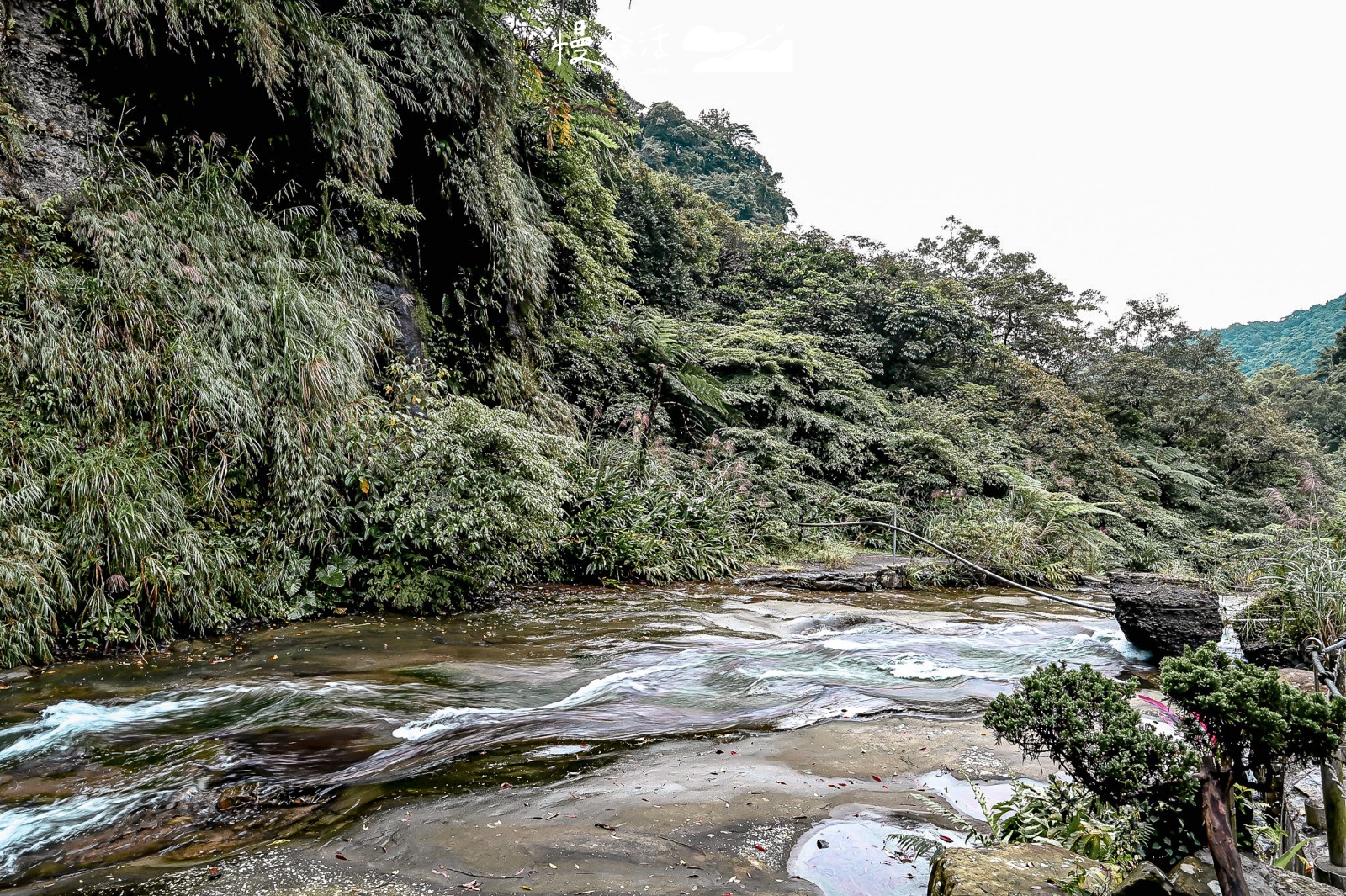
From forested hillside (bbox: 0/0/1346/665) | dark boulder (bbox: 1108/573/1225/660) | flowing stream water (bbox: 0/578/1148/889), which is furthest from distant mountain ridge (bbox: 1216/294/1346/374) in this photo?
flowing stream water (bbox: 0/578/1148/889)

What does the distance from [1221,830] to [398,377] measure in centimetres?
819

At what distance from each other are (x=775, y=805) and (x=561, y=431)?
8.25 metres

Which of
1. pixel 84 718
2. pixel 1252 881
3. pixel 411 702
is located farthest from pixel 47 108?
pixel 1252 881

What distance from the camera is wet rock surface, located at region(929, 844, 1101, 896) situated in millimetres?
1749

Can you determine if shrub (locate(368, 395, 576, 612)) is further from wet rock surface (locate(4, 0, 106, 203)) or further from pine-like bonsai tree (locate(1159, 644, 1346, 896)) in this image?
pine-like bonsai tree (locate(1159, 644, 1346, 896))

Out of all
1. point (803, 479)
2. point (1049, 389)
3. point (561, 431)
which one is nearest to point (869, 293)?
point (1049, 389)

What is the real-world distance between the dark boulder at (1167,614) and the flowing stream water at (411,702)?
0.29 metres

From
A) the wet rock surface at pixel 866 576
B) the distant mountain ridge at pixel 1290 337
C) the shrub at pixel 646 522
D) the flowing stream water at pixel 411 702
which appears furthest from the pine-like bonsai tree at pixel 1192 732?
the distant mountain ridge at pixel 1290 337

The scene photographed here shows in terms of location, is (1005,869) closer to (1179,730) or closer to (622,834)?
(1179,730)

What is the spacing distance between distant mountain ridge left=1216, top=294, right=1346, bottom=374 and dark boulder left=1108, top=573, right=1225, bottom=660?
156 ft

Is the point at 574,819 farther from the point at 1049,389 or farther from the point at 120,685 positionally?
the point at 1049,389

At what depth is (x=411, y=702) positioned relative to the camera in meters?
4.25

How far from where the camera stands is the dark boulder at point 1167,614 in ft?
19.1

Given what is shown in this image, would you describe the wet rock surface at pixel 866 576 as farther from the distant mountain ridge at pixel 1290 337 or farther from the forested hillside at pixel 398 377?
the distant mountain ridge at pixel 1290 337
